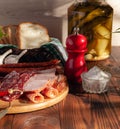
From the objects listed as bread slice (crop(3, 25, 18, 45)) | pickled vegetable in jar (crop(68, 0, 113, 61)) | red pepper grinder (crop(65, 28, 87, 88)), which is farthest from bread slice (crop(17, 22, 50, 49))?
red pepper grinder (crop(65, 28, 87, 88))

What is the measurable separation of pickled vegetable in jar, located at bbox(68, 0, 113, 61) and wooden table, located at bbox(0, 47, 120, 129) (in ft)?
1.14

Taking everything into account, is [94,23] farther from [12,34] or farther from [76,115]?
[76,115]

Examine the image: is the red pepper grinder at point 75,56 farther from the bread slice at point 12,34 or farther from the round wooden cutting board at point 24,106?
the bread slice at point 12,34

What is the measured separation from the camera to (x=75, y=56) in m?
0.87

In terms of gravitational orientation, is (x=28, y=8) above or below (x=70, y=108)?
above

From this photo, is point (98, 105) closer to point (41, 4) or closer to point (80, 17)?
point (80, 17)

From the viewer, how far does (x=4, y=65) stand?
2.90 feet

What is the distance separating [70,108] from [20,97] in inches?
4.8

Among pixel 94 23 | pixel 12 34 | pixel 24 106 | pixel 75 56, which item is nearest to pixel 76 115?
pixel 24 106

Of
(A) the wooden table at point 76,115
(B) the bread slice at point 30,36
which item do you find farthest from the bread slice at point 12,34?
(A) the wooden table at point 76,115

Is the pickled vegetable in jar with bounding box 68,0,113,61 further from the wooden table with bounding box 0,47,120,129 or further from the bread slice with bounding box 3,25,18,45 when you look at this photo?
the wooden table with bounding box 0,47,120,129

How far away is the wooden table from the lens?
24.9 inches

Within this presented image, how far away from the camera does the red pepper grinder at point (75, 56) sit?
0.86 m

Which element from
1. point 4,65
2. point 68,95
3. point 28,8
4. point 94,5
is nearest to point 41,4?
point 28,8
